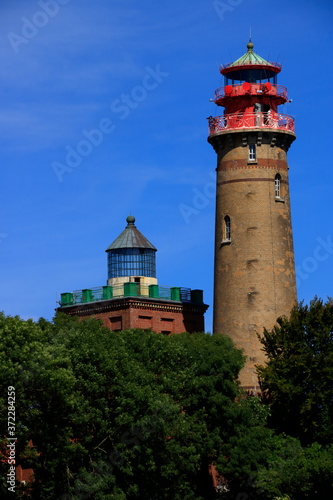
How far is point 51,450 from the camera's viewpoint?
77438mm

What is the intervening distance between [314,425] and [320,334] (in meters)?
5.72

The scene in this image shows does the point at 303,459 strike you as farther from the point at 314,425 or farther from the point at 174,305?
the point at 174,305

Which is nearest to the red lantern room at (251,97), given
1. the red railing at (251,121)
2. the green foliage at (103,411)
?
the red railing at (251,121)

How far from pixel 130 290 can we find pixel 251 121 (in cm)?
1387

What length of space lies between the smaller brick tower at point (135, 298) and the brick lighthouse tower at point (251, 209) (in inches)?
172

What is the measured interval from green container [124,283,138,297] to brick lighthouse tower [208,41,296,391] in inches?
223

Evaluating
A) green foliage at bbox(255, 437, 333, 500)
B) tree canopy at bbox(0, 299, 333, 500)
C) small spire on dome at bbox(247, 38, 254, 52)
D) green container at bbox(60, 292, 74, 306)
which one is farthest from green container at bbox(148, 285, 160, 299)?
green foliage at bbox(255, 437, 333, 500)

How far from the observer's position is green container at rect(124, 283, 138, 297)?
101 meters

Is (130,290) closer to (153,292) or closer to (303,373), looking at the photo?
(153,292)

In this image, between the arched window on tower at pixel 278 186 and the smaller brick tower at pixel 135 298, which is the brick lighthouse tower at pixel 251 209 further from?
the smaller brick tower at pixel 135 298

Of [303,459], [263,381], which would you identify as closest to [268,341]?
[263,381]

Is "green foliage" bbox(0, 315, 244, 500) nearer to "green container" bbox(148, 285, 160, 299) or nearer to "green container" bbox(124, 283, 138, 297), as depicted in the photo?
"green container" bbox(124, 283, 138, 297)

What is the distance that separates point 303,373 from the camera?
9112cm

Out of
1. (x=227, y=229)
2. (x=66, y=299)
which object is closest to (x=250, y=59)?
(x=227, y=229)
